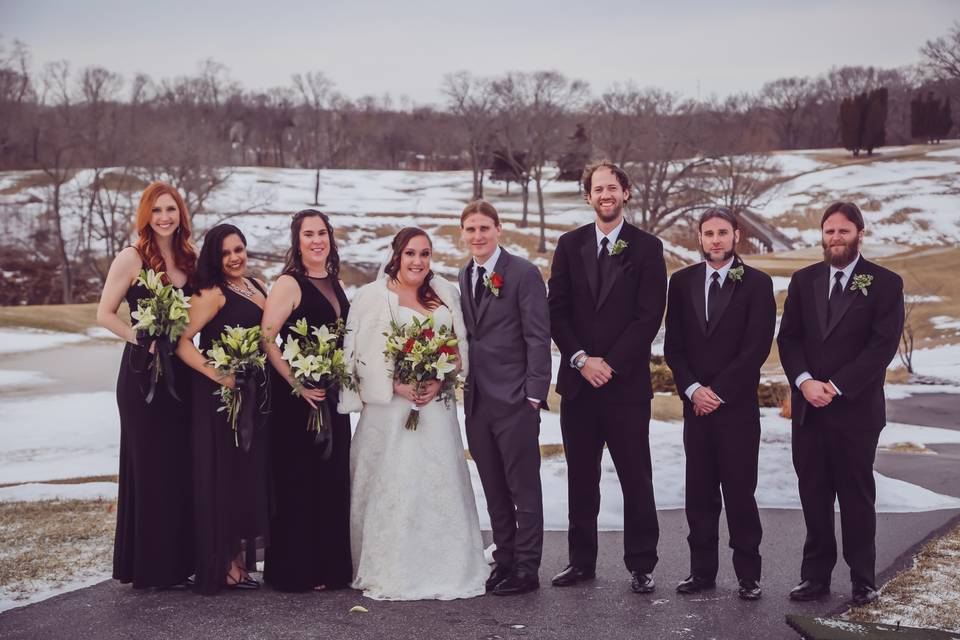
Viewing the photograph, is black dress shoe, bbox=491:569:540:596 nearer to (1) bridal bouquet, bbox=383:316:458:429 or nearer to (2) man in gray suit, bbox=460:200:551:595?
(2) man in gray suit, bbox=460:200:551:595

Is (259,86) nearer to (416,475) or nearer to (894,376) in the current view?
(894,376)

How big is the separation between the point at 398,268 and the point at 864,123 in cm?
7613

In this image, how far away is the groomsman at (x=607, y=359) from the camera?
234 inches

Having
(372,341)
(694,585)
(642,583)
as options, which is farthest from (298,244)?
(694,585)

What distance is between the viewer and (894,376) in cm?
2256

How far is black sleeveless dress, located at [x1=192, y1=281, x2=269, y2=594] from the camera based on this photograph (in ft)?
19.4

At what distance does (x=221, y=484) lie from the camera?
5961 millimetres

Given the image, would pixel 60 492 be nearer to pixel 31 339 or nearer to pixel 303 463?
pixel 303 463

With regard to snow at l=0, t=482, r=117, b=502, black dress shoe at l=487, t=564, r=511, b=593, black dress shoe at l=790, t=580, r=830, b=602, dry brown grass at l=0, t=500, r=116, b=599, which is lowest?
snow at l=0, t=482, r=117, b=502

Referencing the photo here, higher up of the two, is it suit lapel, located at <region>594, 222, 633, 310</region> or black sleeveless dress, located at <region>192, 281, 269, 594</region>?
suit lapel, located at <region>594, 222, 633, 310</region>

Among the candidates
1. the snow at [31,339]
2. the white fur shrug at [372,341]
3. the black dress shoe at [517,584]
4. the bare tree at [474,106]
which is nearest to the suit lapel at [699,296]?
the white fur shrug at [372,341]

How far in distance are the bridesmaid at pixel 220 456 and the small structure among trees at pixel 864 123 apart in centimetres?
7481

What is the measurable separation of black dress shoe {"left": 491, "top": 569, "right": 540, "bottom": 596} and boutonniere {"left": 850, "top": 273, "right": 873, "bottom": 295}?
277 centimetres

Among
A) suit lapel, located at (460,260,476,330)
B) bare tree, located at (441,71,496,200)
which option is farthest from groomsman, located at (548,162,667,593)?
bare tree, located at (441,71,496,200)
